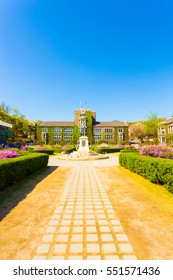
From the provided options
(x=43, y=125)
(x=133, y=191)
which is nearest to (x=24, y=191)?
(x=133, y=191)

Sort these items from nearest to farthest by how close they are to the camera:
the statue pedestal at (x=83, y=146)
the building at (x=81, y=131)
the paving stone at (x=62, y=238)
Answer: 1. the paving stone at (x=62, y=238)
2. the statue pedestal at (x=83, y=146)
3. the building at (x=81, y=131)

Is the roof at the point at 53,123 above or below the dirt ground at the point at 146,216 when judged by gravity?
above

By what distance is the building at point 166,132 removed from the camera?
171 ft

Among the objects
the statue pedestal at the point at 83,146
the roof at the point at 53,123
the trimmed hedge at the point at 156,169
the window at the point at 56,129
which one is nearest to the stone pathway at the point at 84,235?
the trimmed hedge at the point at 156,169

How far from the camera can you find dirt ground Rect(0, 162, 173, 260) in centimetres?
331

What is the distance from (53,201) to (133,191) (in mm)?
4224

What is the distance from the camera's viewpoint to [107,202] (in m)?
6.15

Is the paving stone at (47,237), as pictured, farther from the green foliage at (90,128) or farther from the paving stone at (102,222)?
the green foliage at (90,128)

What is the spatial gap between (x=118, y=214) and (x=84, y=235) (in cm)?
173

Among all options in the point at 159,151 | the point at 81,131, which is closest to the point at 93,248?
the point at 159,151

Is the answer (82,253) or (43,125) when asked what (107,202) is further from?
(43,125)

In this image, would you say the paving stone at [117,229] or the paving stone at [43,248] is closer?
the paving stone at [43,248]

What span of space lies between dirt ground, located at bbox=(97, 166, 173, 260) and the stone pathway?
0.97 feet

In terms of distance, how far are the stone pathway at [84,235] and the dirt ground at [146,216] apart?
0.30m
